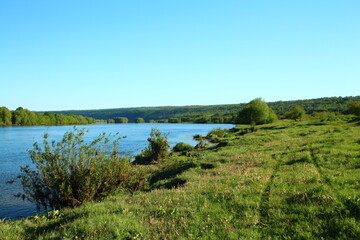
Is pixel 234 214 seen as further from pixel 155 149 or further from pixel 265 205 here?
pixel 155 149

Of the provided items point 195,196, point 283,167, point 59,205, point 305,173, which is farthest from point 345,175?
point 59,205

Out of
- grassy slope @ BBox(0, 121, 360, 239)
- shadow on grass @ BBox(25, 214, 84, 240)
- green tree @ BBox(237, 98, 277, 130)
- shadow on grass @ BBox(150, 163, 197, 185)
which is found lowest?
shadow on grass @ BBox(150, 163, 197, 185)

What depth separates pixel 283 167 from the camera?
13.3 metres

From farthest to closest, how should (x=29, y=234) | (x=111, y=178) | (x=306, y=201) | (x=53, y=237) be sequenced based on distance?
(x=111, y=178)
(x=29, y=234)
(x=306, y=201)
(x=53, y=237)

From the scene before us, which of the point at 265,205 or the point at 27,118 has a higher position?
the point at 27,118

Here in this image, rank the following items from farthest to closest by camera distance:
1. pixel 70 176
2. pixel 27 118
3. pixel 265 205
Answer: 1. pixel 27 118
2. pixel 70 176
3. pixel 265 205

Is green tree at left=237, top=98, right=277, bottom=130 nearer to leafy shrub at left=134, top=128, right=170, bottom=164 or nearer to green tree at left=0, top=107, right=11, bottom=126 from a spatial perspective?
leafy shrub at left=134, top=128, right=170, bottom=164

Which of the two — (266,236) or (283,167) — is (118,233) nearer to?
(266,236)

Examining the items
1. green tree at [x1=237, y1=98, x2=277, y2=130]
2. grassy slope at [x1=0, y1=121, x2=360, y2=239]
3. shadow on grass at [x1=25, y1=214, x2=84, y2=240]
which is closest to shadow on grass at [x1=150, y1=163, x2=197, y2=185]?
grassy slope at [x1=0, y1=121, x2=360, y2=239]

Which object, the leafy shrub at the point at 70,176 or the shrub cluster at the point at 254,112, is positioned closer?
the leafy shrub at the point at 70,176

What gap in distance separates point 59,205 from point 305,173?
430 inches

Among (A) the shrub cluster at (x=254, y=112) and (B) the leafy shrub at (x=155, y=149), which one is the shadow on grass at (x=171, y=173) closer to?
(B) the leafy shrub at (x=155, y=149)

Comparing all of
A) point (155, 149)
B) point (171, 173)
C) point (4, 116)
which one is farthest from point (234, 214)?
point (4, 116)

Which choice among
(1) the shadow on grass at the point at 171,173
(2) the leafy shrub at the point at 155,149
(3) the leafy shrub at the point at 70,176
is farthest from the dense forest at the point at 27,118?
(3) the leafy shrub at the point at 70,176
